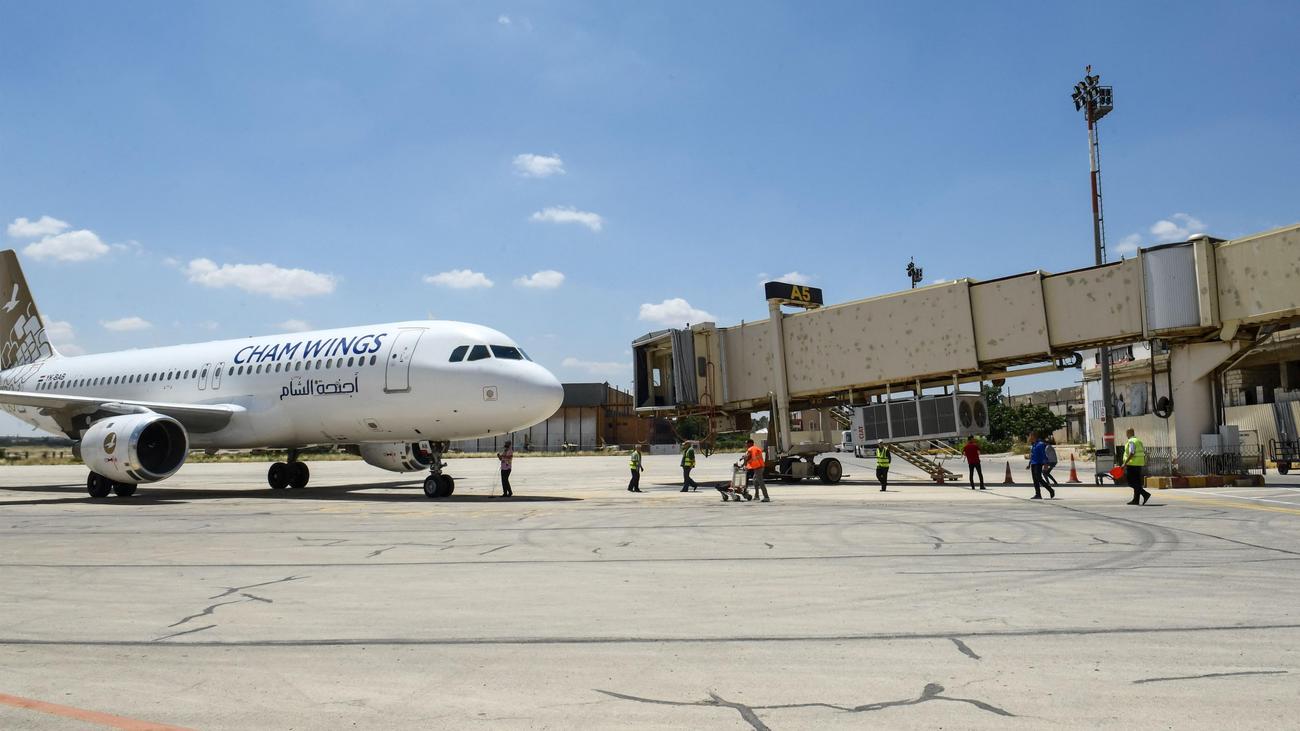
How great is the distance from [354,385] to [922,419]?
16233mm

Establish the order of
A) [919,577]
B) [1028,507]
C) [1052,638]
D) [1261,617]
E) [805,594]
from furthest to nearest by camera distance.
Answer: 1. [1028,507]
2. [919,577]
3. [805,594]
4. [1261,617]
5. [1052,638]

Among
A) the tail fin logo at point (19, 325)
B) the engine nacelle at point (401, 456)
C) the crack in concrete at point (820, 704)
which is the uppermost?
the tail fin logo at point (19, 325)

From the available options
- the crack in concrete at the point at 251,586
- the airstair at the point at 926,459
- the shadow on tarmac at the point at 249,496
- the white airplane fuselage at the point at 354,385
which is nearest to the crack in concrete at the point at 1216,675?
the crack in concrete at the point at 251,586

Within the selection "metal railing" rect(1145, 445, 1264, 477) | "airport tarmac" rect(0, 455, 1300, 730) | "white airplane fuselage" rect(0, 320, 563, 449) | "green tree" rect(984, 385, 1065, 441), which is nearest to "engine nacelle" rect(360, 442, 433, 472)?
"white airplane fuselage" rect(0, 320, 563, 449)

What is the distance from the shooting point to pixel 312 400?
77.2 feet

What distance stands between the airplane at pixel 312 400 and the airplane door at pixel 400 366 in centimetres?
3

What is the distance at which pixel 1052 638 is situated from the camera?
6.24 meters

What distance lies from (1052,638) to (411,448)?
20.6 m

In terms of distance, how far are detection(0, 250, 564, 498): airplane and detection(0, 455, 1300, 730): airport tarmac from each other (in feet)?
24.1

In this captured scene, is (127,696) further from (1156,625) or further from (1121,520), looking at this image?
(1121,520)

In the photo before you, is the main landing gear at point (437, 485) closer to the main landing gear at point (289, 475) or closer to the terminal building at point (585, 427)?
the main landing gear at point (289, 475)

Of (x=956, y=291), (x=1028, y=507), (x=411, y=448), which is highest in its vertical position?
(x=956, y=291)

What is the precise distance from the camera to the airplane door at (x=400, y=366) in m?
22.0

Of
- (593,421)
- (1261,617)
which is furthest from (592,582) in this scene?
(593,421)
